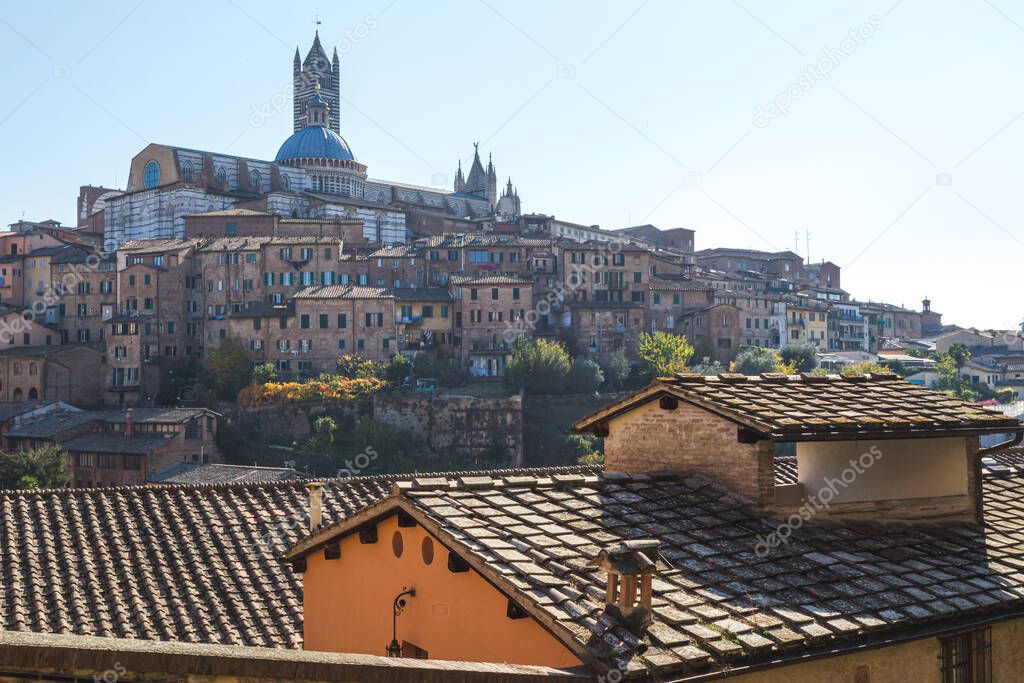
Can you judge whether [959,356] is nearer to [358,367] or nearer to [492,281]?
[492,281]

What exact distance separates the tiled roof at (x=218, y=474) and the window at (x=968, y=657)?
118ft

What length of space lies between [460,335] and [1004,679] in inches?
2405

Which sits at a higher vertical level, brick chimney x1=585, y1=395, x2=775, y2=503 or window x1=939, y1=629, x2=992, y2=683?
brick chimney x1=585, y1=395, x2=775, y2=503

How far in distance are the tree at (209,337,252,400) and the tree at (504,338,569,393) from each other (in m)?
17.1

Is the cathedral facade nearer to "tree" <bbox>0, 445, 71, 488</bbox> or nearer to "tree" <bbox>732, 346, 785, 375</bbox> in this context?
"tree" <bbox>732, 346, 785, 375</bbox>

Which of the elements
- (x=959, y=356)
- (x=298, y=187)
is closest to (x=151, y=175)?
(x=298, y=187)

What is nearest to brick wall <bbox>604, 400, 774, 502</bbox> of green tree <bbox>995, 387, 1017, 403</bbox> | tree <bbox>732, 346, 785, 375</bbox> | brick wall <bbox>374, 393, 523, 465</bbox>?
brick wall <bbox>374, 393, 523, 465</bbox>

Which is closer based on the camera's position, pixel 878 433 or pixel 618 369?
pixel 878 433

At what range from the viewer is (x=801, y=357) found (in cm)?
7431

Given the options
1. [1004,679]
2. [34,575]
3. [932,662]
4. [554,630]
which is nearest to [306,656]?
[554,630]

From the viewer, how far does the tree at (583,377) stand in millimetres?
64875

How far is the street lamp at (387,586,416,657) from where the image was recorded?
8.10m

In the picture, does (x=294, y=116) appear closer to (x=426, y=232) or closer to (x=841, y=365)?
(x=426, y=232)

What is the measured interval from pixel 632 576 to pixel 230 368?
206 ft
